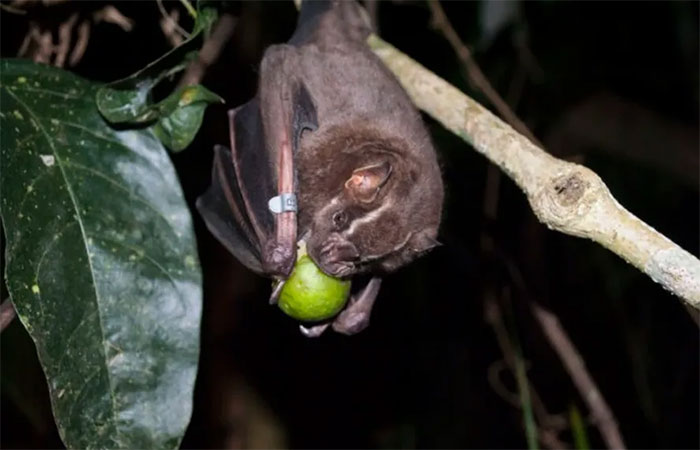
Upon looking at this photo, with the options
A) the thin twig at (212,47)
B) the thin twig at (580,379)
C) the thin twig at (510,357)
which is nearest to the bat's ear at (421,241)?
the thin twig at (212,47)

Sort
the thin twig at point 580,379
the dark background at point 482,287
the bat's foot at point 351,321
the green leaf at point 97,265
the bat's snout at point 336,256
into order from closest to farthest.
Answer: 1. the green leaf at point 97,265
2. the bat's snout at point 336,256
3. the bat's foot at point 351,321
4. the thin twig at point 580,379
5. the dark background at point 482,287

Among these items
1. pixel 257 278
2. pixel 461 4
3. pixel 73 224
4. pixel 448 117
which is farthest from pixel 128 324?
pixel 461 4

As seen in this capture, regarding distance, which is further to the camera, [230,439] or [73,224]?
[230,439]

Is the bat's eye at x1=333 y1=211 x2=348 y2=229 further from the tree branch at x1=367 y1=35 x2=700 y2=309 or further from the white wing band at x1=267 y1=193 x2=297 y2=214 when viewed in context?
the tree branch at x1=367 y1=35 x2=700 y2=309

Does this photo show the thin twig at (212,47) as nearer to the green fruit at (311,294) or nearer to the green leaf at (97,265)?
the green leaf at (97,265)

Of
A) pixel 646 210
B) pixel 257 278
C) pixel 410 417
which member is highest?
pixel 646 210

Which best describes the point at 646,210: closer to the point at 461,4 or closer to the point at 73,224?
the point at 461,4

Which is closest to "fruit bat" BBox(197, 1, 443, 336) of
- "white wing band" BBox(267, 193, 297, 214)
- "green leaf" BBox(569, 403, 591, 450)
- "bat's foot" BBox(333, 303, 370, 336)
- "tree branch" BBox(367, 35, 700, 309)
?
"bat's foot" BBox(333, 303, 370, 336)
